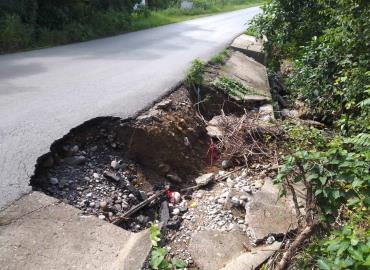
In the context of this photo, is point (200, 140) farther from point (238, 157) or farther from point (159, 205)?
point (159, 205)

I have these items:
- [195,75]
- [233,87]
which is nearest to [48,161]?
[195,75]

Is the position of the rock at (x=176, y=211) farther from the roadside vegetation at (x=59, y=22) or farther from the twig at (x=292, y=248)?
the roadside vegetation at (x=59, y=22)

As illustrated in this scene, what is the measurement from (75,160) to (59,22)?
10.3 m

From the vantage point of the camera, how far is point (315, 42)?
23.1ft

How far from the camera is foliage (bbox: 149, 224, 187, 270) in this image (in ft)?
9.40

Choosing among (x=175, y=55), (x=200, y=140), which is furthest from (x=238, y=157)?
(x=175, y=55)

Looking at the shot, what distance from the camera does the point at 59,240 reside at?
290 cm

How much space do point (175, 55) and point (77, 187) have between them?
6.61m

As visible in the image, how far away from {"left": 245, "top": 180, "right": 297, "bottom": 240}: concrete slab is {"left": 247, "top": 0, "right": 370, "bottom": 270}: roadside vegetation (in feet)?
0.80

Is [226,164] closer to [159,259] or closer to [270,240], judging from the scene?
[270,240]

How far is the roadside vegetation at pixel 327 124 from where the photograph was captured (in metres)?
2.68

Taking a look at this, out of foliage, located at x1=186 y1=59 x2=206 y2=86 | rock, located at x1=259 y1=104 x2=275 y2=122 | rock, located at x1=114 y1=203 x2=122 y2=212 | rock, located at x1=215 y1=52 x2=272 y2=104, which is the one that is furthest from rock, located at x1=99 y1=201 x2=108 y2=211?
rock, located at x1=215 y1=52 x2=272 y2=104

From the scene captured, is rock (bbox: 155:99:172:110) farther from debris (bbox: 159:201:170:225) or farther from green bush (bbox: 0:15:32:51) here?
green bush (bbox: 0:15:32:51)

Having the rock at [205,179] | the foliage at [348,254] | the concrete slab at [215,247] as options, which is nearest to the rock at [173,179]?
the rock at [205,179]
